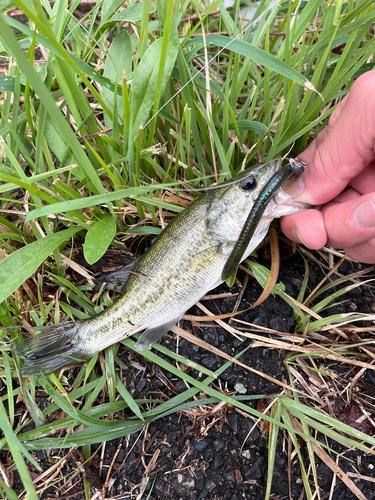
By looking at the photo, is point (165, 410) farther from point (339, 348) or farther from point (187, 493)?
point (339, 348)

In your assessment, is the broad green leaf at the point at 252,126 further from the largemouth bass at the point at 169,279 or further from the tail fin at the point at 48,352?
the tail fin at the point at 48,352

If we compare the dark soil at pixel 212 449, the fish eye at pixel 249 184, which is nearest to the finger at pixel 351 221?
the fish eye at pixel 249 184

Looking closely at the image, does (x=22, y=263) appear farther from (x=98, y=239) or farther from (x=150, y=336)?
(x=150, y=336)

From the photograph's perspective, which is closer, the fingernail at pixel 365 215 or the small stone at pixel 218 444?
the fingernail at pixel 365 215

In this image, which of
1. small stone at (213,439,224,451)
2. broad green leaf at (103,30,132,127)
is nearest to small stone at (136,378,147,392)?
small stone at (213,439,224,451)

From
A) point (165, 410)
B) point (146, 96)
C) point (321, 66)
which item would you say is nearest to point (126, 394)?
point (165, 410)

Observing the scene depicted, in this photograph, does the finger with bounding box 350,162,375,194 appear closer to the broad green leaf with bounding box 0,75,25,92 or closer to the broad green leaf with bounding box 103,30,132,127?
the broad green leaf with bounding box 103,30,132,127
